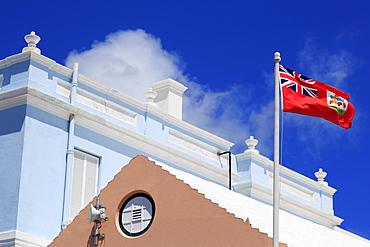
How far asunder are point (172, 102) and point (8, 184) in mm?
7021

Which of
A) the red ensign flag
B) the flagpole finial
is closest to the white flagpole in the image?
the flagpole finial

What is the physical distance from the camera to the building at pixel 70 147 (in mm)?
16781

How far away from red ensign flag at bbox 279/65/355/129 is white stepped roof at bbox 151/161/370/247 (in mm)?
2034

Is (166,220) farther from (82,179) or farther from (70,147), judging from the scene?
(82,179)

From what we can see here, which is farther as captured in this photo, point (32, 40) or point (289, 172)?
point (289, 172)

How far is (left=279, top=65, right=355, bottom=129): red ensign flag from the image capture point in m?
13.8

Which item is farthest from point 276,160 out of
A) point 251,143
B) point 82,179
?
point 251,143

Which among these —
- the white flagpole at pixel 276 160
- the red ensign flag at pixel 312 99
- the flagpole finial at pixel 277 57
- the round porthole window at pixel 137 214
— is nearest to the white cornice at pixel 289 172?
the round porthole window at pixel 137 214

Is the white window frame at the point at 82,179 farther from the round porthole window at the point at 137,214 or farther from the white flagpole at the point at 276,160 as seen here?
the white flagpole at the point at 276,160

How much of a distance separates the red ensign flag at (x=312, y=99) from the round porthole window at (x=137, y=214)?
10.4 feet

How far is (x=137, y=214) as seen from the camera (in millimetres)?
14633

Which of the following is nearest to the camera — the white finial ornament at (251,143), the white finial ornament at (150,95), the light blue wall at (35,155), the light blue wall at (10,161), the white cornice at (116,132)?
the light blue wall at (10,161)

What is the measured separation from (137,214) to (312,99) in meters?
3.91

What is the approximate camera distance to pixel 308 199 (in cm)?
2567
